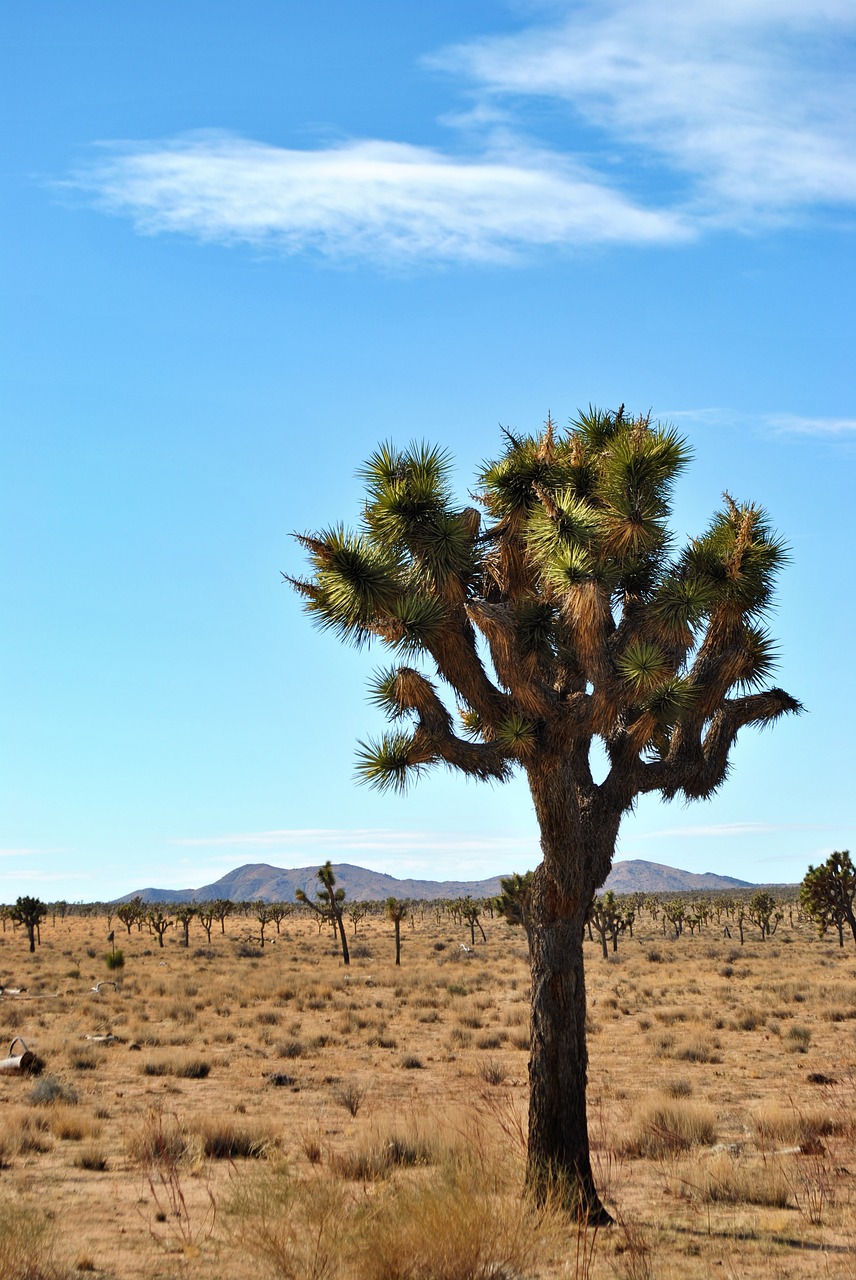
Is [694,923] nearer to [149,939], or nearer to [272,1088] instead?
[149,939]

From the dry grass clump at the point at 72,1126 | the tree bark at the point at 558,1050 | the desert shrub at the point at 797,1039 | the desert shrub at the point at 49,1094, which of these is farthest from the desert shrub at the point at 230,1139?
the desert shrub at the point at 797,1039

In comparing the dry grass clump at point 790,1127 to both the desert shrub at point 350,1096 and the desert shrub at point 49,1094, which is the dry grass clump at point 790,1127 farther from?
the desert shrub at point 49,1094

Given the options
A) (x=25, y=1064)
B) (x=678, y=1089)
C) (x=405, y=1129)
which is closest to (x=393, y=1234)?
(x=405, y=1129)

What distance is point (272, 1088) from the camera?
61.1 feet

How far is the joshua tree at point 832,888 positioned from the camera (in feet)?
129

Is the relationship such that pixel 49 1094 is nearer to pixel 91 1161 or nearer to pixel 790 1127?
pixel 91 1161

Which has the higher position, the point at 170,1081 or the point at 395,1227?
the point at 395,1227

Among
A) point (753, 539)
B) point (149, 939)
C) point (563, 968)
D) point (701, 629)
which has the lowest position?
point (149, 939)

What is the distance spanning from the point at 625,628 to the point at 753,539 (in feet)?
5.92

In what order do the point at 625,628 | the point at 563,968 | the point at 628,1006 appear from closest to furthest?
the point at 563,968 < the point at 625,628 < the point at 628,1006

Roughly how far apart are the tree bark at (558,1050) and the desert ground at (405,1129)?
406mm

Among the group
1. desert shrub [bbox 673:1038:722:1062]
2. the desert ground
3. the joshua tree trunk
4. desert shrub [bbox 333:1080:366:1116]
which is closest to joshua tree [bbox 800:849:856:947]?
the desert ground

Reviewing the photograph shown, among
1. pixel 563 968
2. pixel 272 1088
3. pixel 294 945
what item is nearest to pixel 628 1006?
pixel 272 1088

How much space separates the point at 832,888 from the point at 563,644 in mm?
33039
